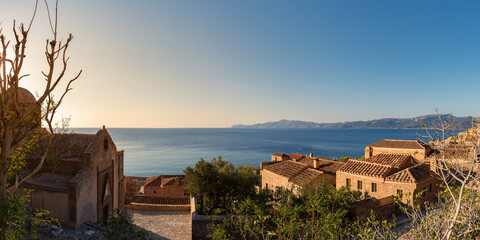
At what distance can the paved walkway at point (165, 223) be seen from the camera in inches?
738

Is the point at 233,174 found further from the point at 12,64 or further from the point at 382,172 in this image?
the point at 12,64

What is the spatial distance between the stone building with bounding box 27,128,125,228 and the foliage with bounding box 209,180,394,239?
8.18m

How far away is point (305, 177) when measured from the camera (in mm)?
22922

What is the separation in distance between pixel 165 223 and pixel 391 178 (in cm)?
2013

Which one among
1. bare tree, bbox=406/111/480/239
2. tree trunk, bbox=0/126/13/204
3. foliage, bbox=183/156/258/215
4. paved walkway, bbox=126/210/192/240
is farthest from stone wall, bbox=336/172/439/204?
tree trunk, bbox=0/126/13/204

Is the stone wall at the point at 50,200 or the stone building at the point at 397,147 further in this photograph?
the stone building at the point at 397,147

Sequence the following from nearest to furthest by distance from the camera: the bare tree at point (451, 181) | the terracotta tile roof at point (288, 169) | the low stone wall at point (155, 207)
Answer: the bare tree at point (451, 181) < the low stone wall at point (155, 207) < the terracotta tile roof at point (288, 169)

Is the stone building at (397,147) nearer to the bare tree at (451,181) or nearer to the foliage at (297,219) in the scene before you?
the foliage at (297,219)

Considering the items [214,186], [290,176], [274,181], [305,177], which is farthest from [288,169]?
[214,186]

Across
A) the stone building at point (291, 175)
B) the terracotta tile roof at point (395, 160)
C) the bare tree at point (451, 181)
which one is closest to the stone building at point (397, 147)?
the terracotta tile roof at point (395, 160)

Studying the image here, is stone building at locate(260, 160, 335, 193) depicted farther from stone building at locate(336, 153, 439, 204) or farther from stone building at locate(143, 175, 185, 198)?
stone building at locate(143, 175, 185, 198)

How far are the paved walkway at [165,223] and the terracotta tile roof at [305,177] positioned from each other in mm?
10452

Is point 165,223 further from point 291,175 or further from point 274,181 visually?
point 291,175

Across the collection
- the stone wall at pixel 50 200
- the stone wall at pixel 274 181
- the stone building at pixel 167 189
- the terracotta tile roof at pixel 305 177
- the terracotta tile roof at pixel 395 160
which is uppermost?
the terracotta tile roof at pixel 395 160
